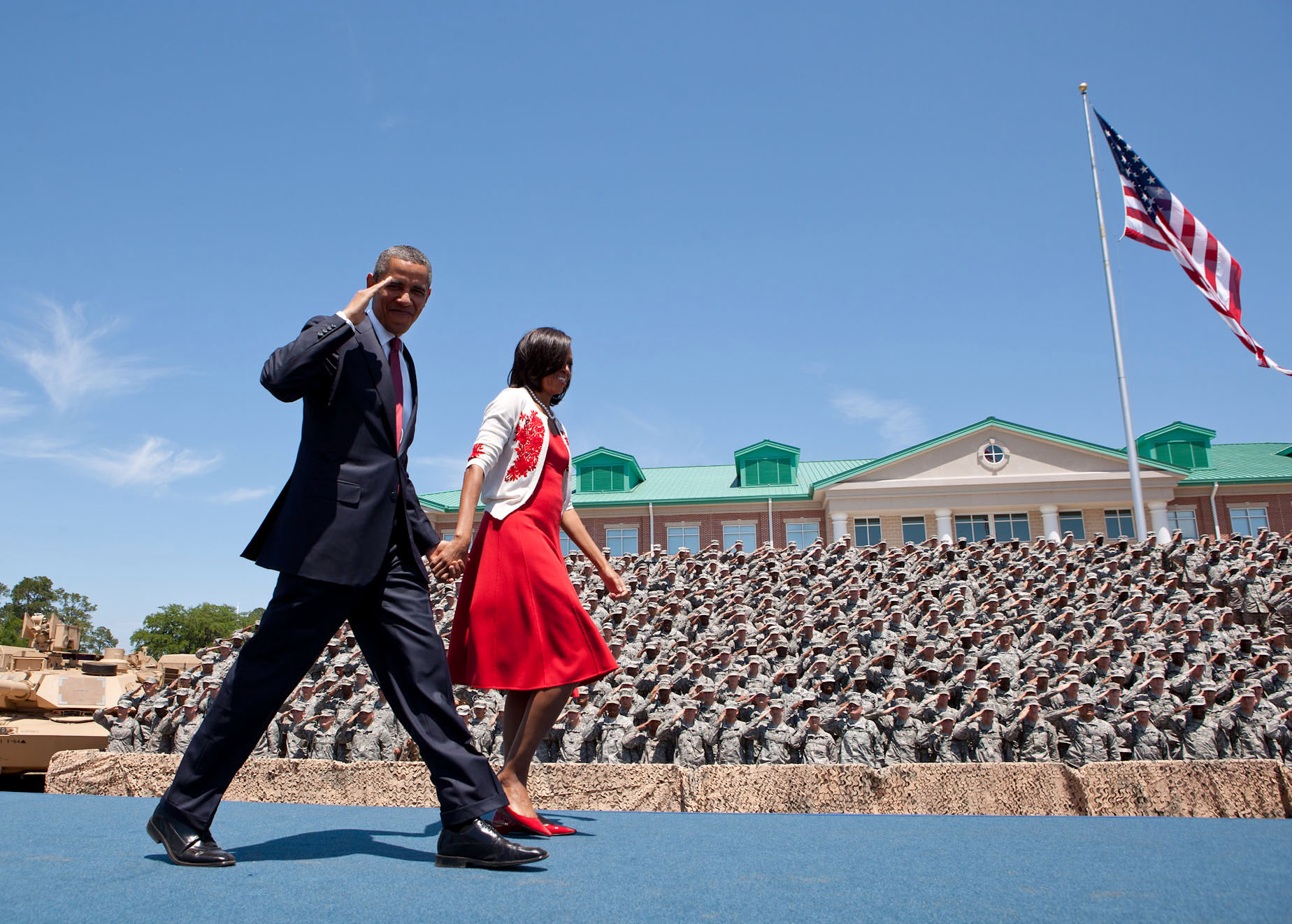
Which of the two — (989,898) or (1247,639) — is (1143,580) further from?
(989,898)

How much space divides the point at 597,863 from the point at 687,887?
1.56 feet

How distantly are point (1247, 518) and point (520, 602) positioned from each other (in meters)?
→ 35.8

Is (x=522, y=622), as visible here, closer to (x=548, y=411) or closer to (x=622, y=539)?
(x=548, y=411)

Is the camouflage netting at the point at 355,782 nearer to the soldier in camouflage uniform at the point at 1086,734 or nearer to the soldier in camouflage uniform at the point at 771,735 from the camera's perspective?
the soldier in camouflage uniform at the point at 771,735

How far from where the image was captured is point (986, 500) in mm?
32000

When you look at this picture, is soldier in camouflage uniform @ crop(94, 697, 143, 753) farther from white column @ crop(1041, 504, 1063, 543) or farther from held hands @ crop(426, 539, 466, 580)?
white column @ crop(1041, 504, 1063, 543)

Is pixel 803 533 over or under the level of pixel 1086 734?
over

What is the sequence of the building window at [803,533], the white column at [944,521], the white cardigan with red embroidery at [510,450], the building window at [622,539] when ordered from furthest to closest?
the building window at [622,539] < the building window at [803,533] < the white column at [944,521] < the white cardigan with red embroidery at [510,450]

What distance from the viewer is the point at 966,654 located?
10.9 metres

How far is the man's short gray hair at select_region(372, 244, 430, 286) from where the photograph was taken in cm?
321

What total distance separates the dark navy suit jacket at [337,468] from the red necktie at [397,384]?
33 millimetres

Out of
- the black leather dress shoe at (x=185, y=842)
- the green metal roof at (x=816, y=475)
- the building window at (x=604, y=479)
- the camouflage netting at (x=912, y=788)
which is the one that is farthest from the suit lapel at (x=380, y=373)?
the building window at (x=604, y=479)

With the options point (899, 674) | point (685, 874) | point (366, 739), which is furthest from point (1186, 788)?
point (366, 739)

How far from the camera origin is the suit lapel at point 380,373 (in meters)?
3.05
